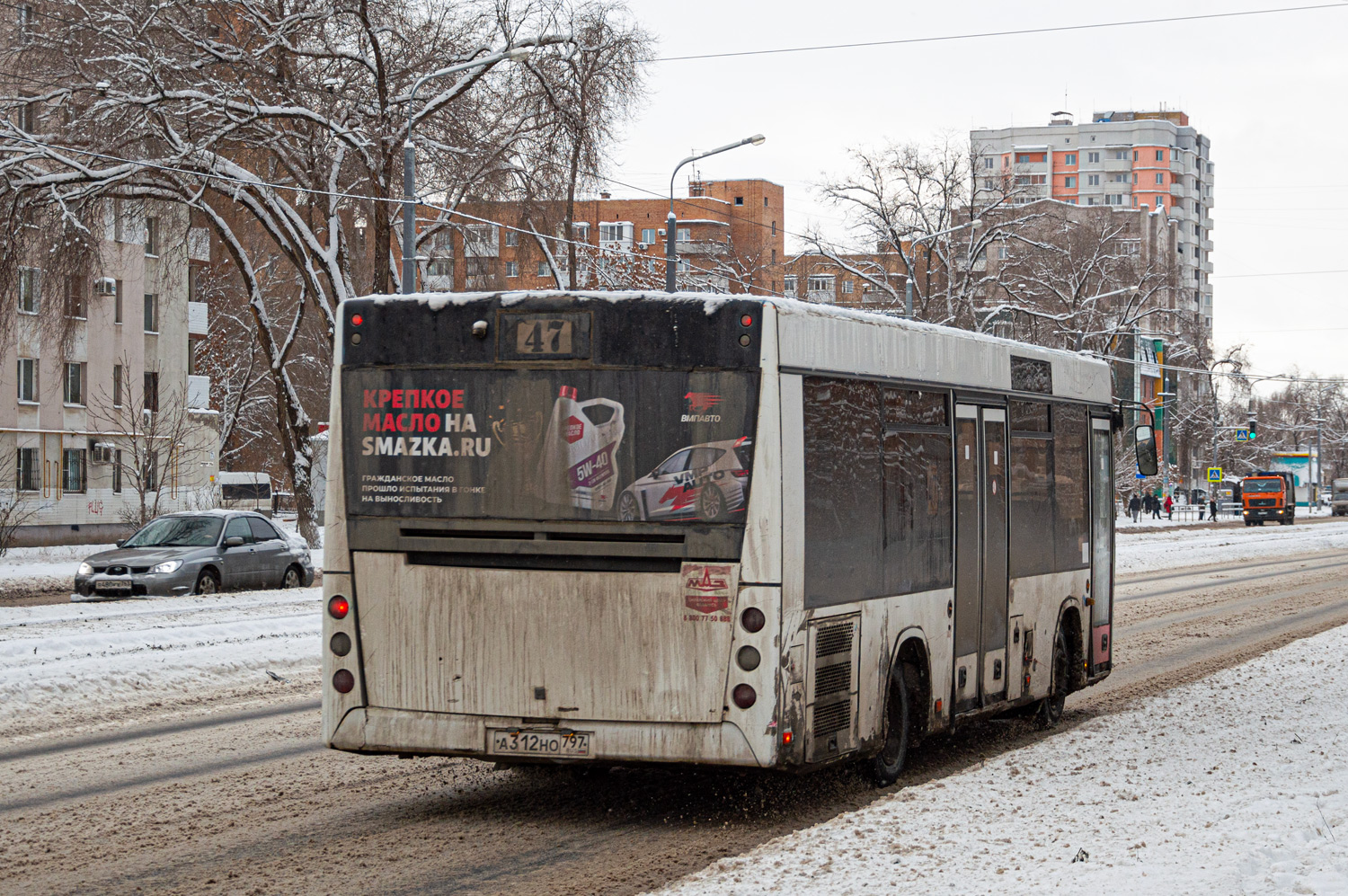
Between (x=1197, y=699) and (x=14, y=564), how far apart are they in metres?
30.2

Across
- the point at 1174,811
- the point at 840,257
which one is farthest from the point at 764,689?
the point at 840,257

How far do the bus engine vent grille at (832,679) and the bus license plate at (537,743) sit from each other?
121 centimetres

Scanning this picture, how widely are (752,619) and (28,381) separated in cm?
4833

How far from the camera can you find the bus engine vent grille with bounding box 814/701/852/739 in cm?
859

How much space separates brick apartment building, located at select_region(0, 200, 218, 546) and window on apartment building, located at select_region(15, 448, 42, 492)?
3 centimetres

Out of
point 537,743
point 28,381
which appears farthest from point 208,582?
point 28,381

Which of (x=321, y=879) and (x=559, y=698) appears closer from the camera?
(x=321, y=879)

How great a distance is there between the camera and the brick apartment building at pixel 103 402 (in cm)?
5059

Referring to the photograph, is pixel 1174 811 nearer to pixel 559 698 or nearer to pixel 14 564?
pixel 559 698

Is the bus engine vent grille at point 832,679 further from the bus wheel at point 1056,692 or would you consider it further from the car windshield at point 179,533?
the car windshield at point 179,533

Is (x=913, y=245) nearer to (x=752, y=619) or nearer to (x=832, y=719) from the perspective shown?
(x=832, y=719)

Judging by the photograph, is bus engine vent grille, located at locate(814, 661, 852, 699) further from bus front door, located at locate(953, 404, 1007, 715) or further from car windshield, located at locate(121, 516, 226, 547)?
car windshield, located at locate(121, 516, 226, 547)

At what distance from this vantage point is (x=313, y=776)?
9.94 metres

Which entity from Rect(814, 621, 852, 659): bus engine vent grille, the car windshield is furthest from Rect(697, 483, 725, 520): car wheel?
the car windshield
